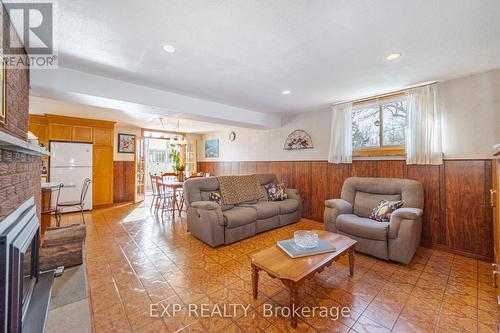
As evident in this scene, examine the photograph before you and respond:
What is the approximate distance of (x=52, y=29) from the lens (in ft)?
5.50

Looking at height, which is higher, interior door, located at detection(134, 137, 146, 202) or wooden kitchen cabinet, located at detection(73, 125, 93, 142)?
wooden kitchen cabinet, located at detection(73, 125, 93, 142)

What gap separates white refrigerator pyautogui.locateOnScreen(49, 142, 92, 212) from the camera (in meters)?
4.48

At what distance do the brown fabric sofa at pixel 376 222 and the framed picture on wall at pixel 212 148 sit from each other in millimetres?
4725

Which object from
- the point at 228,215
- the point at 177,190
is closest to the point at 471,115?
the point at 228,215

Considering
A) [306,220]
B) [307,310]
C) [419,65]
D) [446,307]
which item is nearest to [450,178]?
Answer: [419,65]

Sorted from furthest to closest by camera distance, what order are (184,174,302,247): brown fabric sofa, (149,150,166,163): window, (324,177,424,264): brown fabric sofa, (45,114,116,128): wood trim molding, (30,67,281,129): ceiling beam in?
(149,150,166,163): window < (45,114,116,128): wood trim molding < (184,174,302,247): brown fabric sofa < (324,177,424,264): brown fabric sofa < (30,67,281,129): ceiling beam

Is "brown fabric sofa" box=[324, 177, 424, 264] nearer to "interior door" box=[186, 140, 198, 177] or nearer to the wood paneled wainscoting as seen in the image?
the wood paneled wainscoting

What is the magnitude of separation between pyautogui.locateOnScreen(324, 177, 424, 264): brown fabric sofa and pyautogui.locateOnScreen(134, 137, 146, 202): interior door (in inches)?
217

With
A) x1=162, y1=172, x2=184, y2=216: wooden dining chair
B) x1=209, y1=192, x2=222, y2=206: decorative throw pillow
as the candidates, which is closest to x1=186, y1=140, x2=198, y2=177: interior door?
x1=162, y1=172, x2=184, y2=216: wooden dining chair

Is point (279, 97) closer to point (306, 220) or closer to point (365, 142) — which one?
point (365, 142)

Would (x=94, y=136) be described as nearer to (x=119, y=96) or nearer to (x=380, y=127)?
(x=119, y=96)

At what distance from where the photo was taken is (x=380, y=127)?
136 inches

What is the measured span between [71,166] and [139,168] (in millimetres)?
1864

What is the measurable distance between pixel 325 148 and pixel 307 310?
122 inches
